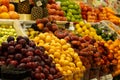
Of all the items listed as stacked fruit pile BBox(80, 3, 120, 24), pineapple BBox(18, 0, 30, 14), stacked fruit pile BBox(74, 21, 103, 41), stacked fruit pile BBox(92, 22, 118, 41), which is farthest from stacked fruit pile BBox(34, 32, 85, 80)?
stacked fruit pile BBox(80, 3, 120, 24)

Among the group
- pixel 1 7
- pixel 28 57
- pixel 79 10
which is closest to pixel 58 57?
pixel 28 57

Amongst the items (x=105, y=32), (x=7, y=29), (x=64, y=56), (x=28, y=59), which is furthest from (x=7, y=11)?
(x=28, y=59)

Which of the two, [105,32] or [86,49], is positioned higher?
[86,49]

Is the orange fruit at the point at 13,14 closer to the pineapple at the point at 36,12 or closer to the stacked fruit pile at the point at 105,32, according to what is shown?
the pineapple at the point at 36,12

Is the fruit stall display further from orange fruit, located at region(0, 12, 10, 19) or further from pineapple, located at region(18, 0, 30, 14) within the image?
pineapple, located at region(18, 0, 30, 14)

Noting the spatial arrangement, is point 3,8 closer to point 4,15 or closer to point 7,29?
point 4,15

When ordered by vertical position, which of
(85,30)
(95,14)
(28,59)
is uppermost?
(28,59)

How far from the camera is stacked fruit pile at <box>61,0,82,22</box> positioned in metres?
5.75

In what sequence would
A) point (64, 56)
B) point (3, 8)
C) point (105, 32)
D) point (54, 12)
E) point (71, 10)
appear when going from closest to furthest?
point (64, 56)
point (3, 8)
point (54, 12)
point (105, 32)
point (71, 10)

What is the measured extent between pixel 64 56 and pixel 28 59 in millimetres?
709

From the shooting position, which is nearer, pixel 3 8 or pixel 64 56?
pixel 64 56

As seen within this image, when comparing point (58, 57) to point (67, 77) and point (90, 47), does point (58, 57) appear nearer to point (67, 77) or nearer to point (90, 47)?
point (67, 77)

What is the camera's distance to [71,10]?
Result: 5.86m

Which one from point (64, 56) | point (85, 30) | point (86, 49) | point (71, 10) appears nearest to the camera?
point (64, 56)
